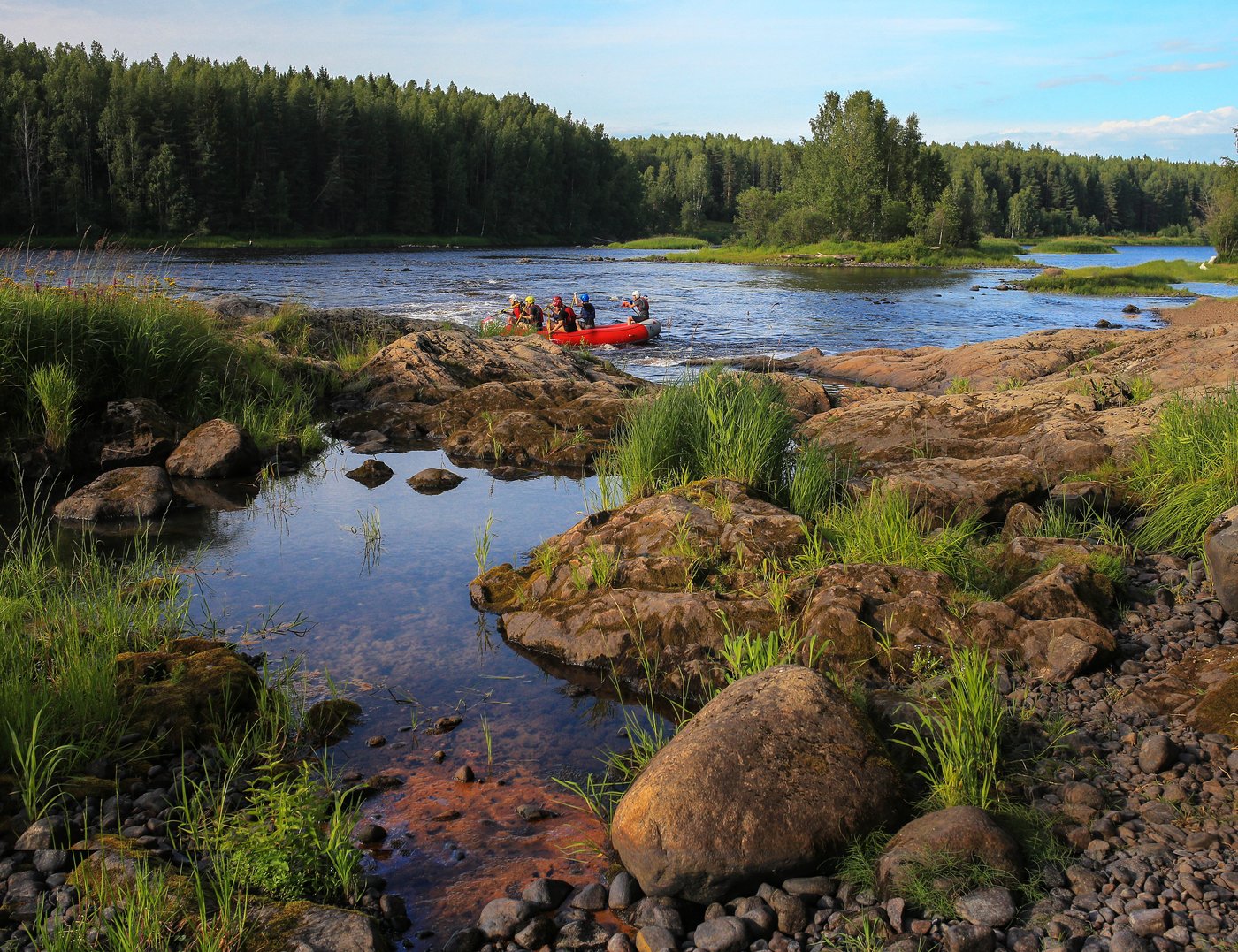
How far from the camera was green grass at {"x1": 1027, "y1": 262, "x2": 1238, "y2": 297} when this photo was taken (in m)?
49.0

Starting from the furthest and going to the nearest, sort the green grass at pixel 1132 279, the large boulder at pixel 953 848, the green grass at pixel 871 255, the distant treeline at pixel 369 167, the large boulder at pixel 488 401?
the green grass at pixel 871 255 → the distant treeline at pixel 369 167 → the green grass at pixel 1132 279 → the large boulder at pixel 488 401 → the large boulder at pixel 953 848

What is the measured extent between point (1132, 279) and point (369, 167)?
67853 millimetres

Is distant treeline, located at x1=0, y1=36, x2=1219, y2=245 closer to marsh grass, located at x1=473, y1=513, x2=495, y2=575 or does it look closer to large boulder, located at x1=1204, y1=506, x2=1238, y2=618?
marsh grass, located at x1=473, y1=513, x2=495, y2=575

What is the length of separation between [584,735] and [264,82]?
97102 millimetres

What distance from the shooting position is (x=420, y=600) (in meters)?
7.34

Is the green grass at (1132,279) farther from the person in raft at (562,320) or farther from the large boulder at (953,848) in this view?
the large boulder at (953,848)

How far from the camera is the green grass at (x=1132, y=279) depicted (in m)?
49.0

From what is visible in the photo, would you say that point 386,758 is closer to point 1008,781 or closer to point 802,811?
point 802,811

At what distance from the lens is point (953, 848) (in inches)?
146

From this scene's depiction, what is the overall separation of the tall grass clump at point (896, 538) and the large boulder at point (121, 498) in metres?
6.19

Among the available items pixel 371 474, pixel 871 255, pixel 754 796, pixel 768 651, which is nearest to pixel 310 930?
pixel 754 796

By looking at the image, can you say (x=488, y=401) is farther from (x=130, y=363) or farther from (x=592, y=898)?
(x=592, y=898)

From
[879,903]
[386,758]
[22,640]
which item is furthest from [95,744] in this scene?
[879,903]

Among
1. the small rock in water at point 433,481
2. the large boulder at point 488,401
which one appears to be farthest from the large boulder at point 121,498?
the large boulder at point 488,401
